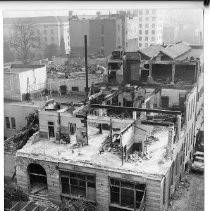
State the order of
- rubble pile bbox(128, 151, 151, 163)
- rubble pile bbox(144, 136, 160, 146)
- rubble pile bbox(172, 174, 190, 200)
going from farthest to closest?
rubble pile bbox(144, 136, 160, 146)
rubble pile bbox(172, 174, 190, 200)
rubble pile bbox(128, 151, 151, 163)

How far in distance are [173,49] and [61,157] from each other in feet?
16.0

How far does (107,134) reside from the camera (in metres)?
5.97

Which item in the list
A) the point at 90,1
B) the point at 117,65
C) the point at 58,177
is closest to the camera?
the point at 90,1

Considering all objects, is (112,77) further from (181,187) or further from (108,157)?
(181,187)

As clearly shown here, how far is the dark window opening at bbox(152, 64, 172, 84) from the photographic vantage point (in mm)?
8164

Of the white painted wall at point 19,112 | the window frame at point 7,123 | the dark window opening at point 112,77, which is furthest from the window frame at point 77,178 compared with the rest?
the dark window opening at point 112,77

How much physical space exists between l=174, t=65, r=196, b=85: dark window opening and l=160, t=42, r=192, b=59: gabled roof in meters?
0.36

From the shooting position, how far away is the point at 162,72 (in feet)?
27.1

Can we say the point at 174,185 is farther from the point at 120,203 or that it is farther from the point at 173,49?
the point at 173,49

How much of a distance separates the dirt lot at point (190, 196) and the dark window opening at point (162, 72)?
122 inches

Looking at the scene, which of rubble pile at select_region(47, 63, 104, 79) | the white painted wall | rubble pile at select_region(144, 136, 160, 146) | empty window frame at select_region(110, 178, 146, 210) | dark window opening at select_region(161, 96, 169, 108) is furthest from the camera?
rubble pile at select_region(47, 63, 104, 79)

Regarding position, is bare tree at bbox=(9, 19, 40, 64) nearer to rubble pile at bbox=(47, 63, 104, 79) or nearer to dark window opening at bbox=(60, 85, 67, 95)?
dark window opening at bbox=(60, 85, 67, 95)

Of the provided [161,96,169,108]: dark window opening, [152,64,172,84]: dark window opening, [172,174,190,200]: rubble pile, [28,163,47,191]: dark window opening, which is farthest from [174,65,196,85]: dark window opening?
[28,163,47,191]: dark window opening
